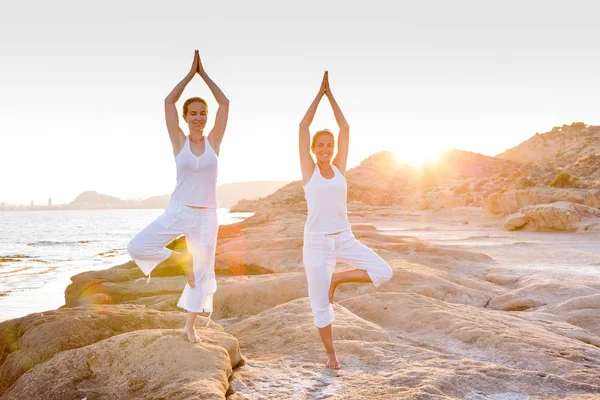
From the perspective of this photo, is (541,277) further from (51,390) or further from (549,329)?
(51,390)

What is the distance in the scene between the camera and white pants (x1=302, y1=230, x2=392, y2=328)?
5098 millimetres

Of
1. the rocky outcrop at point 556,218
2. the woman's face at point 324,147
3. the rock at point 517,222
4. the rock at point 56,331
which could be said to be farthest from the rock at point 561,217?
the rock at point 56,331

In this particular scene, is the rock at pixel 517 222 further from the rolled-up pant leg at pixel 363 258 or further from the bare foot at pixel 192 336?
the bare foot at pixel 192 336

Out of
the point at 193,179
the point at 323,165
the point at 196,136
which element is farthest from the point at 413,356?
the point at 196,136

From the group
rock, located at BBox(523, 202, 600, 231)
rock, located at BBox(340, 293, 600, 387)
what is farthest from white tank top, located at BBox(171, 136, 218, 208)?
rock, located at BBox(523, 202, 600, 231)

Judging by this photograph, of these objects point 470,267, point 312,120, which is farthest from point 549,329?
point 470,267

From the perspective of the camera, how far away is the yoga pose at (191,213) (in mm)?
4875

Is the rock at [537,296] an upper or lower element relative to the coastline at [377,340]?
lower

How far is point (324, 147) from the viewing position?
5223mm

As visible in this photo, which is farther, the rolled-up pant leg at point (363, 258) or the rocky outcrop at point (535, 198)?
the rocky outcrop at point (535, 198)

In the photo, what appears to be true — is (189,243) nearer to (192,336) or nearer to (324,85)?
(192,336)

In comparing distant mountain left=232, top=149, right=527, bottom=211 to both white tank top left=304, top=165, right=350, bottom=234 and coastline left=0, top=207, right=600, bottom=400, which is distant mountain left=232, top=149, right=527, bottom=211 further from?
white tank top left=304, top=165, right=350, bottom=234

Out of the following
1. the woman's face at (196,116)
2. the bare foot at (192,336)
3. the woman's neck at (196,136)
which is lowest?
the bare foot at (192,336)

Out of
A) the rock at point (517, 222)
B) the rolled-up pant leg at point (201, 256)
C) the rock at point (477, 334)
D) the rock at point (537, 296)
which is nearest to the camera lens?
the rolled-up pant leg at point (201, 256)
